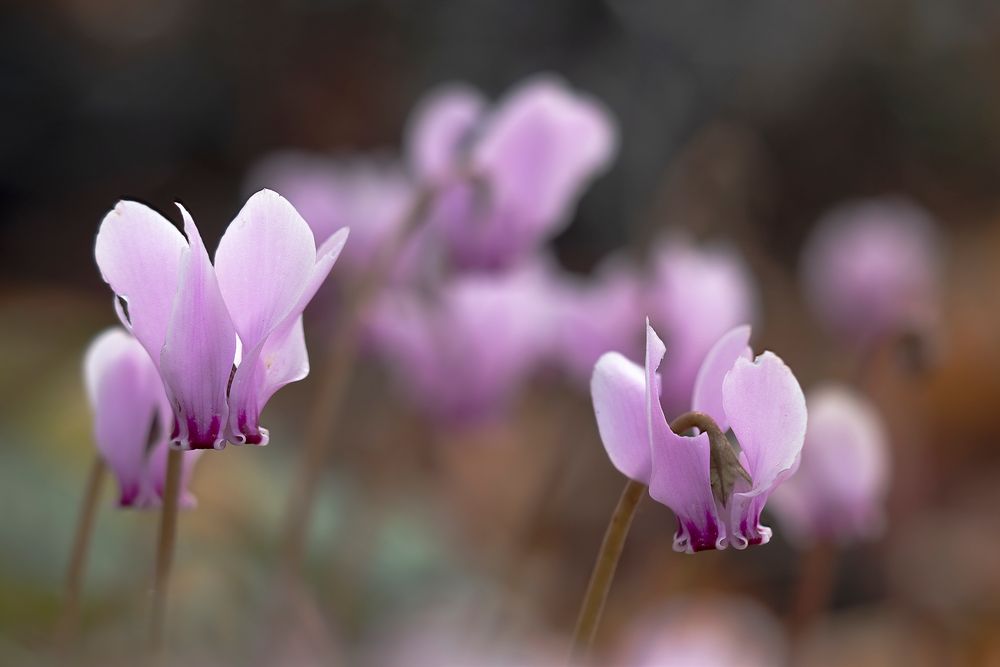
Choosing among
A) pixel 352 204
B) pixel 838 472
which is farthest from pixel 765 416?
pixel 352 204

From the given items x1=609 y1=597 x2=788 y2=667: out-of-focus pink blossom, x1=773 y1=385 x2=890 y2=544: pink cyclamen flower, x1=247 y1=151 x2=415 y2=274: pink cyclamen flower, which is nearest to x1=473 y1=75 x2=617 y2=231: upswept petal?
x1=247 y1=151 x2=415 y2=274: pink cyclamen flower

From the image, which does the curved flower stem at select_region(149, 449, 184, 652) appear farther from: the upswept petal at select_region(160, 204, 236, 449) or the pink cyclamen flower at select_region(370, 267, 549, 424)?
the pink cyclamen flower at select_region(370, 267, 549, 424)

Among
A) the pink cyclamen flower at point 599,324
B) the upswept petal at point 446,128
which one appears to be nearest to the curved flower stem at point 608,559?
the upswept petal at point 446,128

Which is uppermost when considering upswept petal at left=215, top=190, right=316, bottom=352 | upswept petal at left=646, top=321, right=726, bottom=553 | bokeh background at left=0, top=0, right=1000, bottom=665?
upswept petal at left=215, top=190, right=316, bottom=352

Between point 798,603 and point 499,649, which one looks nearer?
point 499,649

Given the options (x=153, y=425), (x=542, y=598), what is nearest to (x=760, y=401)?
(x=153, y=425)

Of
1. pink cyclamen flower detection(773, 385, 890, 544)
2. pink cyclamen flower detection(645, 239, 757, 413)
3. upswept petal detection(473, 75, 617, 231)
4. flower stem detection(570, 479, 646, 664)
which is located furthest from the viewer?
pink cyclamen flower detection(645, 239, 757, 413)

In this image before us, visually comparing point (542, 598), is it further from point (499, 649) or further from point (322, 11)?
point (322, 11)
